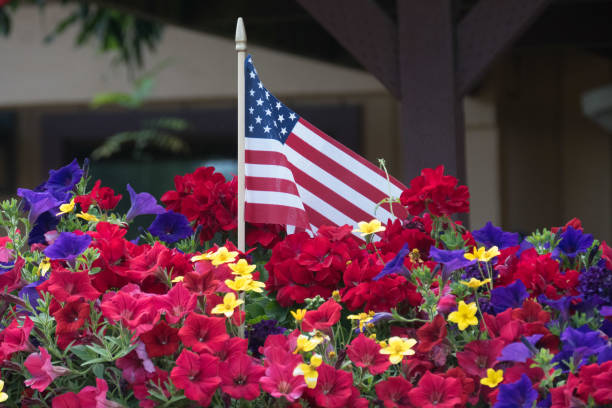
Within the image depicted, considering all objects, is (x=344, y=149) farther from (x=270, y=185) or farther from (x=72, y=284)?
(x=72, y=284)

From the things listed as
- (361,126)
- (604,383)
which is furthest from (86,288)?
(361,126)

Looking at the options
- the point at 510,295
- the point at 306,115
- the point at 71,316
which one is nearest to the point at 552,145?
the point at 306,115

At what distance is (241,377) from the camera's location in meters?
1.39

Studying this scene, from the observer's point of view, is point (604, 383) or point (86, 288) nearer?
point (604, 383)

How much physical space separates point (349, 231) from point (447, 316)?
1.00ft

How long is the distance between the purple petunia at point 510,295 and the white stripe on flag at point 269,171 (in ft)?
1.73

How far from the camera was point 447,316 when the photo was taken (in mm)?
1518

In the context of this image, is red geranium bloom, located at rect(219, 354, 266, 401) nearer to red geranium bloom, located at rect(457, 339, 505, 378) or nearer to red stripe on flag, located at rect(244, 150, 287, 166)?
red geranium bloom, located at rect(457, 339, 505, 378)

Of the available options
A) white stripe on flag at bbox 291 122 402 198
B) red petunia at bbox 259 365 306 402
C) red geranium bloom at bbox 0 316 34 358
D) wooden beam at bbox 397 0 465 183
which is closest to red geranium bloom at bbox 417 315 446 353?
red petunia at bbox 259 365 306 402

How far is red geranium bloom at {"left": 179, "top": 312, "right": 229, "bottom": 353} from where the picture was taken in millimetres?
1414

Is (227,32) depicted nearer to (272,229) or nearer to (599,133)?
(272,229)

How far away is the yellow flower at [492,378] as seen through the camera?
140 centimetres

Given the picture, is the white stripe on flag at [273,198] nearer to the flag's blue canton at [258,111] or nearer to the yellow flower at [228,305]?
the flag's blue canton at [258,111]

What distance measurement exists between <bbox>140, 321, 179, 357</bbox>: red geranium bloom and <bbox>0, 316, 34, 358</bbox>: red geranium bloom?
8.1 inches
